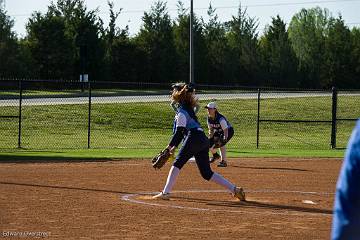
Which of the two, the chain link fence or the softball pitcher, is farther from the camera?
the chain link fence

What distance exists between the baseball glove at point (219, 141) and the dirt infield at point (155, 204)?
0.56 meters

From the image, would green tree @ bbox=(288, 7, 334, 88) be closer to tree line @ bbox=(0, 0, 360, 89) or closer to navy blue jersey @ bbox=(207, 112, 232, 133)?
tree line @ bbox=(0, 0, 360, 89)

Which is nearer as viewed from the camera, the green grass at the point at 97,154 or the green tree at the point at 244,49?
the green grass at the point at 97,154

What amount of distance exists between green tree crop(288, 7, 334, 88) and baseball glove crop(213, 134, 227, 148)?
4999cm

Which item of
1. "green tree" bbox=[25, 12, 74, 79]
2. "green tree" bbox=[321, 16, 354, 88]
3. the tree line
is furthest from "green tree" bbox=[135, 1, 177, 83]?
"green tree" bbox=[321, 16, 354, 88]

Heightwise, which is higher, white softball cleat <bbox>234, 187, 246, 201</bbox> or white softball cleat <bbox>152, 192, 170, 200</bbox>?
white softball cleat <bbox>234, 187, 246, 201</bbox>

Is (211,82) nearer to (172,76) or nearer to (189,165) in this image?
(172,76)

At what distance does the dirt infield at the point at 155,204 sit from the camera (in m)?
8.39

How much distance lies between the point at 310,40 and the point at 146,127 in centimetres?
4388

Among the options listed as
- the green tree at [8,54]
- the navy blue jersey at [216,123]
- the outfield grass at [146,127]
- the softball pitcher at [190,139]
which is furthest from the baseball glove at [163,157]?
the green tree at [8,54]

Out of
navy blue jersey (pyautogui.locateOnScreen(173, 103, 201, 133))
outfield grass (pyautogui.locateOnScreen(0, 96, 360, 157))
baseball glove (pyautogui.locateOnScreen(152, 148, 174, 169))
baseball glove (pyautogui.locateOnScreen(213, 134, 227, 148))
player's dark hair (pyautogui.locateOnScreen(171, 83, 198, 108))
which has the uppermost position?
player's dark hair (pyautogui.locateOnScreen(171, 83, 198, 108))

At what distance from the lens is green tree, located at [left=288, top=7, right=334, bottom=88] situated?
66750 mm

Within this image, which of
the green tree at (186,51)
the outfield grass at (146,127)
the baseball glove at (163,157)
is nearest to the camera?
the baseball glove at (163,157)

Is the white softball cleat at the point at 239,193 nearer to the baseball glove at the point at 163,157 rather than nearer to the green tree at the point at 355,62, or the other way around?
the baseball glove at the point at 163,157
